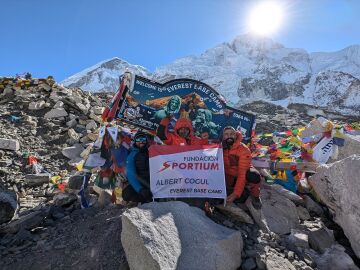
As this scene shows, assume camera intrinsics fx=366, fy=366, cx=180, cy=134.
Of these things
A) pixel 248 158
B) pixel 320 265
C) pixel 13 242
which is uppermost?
pixel 248 158

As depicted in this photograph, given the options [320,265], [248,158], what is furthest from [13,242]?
[320,265]

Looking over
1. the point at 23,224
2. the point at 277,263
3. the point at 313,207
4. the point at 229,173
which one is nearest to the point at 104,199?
the point at 23,224

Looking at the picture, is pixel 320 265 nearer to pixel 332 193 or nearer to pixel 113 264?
pixel 332 193

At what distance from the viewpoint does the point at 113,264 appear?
5.23 m

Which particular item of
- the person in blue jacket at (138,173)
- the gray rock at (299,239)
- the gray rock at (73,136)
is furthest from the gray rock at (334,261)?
the gray rock at (73,136)

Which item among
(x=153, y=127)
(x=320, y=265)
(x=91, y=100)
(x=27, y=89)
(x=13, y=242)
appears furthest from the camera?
(x=91, y=100)

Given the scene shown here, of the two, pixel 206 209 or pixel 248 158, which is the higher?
pixel 248 158

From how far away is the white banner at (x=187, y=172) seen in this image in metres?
6.68

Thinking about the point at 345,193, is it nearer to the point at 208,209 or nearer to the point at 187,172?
the point at 208,209

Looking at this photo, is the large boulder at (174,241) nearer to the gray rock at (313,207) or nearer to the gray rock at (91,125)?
the gray rock at (313,207)

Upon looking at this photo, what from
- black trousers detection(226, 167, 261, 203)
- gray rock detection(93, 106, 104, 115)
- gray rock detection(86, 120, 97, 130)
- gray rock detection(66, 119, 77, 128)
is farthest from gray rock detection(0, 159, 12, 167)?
black trousers detection(226, 167, 261, 203)

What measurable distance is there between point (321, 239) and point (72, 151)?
10.9 metres

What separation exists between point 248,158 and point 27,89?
17.3 meters

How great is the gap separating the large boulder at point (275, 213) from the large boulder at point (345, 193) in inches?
28.5
